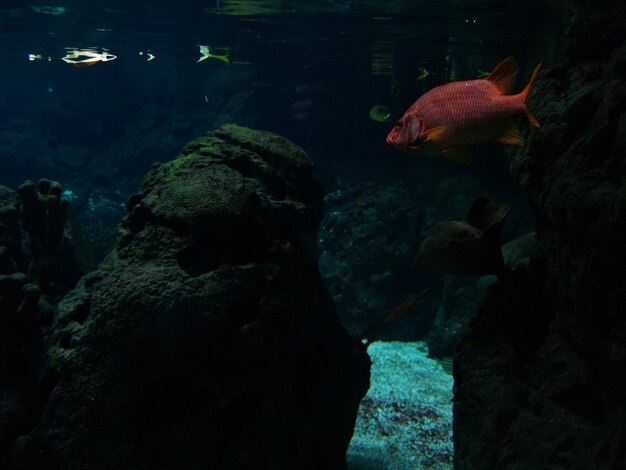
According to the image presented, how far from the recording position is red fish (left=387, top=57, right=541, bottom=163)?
290 centimetres

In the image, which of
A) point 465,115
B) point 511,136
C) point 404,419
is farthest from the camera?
point 404,419

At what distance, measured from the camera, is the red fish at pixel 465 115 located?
114 inches

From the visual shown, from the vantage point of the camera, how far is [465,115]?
2912mm

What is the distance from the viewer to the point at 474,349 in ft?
12.0

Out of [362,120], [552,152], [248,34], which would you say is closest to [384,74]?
[362,120]

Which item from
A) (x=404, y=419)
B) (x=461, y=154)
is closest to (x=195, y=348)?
(x=461, y=154)

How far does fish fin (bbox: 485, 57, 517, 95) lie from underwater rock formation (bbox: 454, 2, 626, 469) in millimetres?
573

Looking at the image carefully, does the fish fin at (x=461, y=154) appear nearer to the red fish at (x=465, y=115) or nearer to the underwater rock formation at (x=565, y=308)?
the red fish at (x=465, y=115)

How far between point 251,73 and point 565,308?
25.6 m

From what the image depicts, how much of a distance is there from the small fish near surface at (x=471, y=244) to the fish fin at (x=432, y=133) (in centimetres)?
94

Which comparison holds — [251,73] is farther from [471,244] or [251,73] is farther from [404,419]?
[471,244]

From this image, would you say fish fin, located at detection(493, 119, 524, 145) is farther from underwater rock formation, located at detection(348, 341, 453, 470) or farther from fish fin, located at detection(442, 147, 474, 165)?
underwater rock formation, located at detection(348, 341, 453, 470)

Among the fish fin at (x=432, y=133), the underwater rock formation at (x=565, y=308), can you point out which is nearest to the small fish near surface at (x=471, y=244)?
the underwater rock formation at (x=565, y=308)

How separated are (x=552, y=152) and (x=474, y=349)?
1749 millimetres
